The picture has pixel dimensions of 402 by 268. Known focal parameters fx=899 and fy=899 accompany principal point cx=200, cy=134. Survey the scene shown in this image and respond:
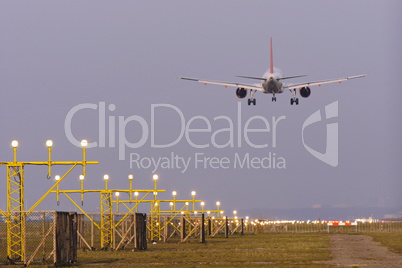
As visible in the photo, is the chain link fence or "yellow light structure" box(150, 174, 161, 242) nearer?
the chain link fence

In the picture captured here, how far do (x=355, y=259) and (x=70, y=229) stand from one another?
48.4 ft

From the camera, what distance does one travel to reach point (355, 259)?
46219 mm

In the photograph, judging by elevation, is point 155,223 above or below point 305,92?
below

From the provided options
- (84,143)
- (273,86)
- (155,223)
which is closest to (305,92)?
(273,86)

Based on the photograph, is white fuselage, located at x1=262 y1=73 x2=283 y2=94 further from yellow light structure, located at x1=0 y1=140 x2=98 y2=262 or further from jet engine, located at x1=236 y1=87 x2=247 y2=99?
yellow light structure, located at x1=0 y1=140 x2=98 y2=262

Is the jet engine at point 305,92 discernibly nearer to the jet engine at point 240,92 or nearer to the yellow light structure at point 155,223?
the jet engine at point 240,92

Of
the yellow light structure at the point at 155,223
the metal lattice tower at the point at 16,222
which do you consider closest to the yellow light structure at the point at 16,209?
the metal lattice tower at the point at 16,222

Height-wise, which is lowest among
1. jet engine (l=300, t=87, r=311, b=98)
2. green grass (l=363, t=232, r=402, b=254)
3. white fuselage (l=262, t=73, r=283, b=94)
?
green grass (l=363, t=232, r=402, b=254)

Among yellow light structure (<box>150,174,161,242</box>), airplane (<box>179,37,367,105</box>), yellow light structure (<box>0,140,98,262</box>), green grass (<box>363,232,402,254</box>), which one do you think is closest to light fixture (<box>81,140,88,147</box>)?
yellow light structure (<box>0,140,98,262</box>)

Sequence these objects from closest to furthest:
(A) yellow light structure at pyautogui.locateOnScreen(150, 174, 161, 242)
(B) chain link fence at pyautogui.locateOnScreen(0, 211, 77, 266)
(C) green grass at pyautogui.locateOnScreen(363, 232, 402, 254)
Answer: (B) chain link fence at pyautogui.locateOnScreen(0, 211, 77, 266) → (C) green grass at pyautogui.locateOnScreen(363, 232, 402, 254) → (A) yellow light structure at pyautogui.locateOnScreen(150, 174, 161, 242)

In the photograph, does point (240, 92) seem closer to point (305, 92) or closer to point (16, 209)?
point (305, 92)

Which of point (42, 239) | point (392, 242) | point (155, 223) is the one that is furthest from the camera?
point (155, 223)

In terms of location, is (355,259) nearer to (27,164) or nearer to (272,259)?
(272,259)

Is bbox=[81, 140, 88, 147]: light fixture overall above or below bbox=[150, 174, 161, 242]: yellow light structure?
above
